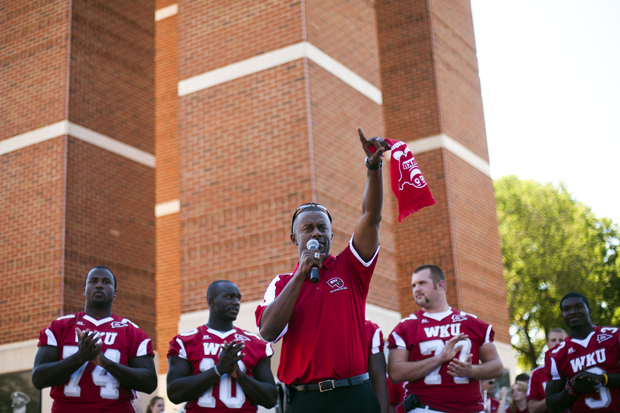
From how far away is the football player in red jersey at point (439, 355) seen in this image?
5.72 meters

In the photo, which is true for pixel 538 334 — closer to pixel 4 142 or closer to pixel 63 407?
pixel 4 142

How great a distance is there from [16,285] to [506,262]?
84.6 ft

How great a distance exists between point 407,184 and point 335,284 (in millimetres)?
1090

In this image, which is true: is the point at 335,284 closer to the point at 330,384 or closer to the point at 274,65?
the point at 330,384

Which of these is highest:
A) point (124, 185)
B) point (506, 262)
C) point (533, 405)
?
point (506, 262)

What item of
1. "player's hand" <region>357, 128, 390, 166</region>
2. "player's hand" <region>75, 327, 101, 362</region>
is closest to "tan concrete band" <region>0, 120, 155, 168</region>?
"player's hand" <region>75, 327, 101, 362</region>

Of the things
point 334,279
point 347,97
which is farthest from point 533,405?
point 347,97

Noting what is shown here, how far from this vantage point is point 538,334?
116 feet

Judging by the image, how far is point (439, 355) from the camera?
5742mm

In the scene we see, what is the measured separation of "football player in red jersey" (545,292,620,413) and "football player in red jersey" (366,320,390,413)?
234 centimetres

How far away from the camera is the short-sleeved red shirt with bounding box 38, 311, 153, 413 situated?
539 centimetres

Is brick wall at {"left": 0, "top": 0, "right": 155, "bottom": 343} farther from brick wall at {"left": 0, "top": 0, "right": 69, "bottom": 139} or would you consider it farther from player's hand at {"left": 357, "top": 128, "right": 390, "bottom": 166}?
player's hand at {"left": 357, "top": 128, "right": 390, "bottom": 166}

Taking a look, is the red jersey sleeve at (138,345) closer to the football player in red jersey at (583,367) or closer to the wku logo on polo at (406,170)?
the wku logo on polo at (406,170)

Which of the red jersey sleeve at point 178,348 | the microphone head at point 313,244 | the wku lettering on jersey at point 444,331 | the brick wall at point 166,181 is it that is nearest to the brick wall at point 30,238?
the brick wall at point 166,181
